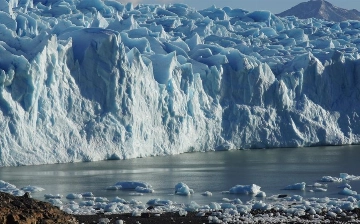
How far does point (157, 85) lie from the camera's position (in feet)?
87.8

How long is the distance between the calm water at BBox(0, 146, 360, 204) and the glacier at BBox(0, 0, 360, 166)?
2.72 feet

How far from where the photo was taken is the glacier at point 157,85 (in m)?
23.0

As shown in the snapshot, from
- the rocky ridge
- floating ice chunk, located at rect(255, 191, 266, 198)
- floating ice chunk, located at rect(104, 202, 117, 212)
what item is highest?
the rocky ridge

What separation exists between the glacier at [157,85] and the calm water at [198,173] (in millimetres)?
830

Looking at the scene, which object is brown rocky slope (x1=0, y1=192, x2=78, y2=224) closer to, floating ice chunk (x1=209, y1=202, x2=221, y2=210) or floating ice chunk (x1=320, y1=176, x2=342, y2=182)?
floating ice chunk (x1=209, y1=202, x2=221, y2=210)

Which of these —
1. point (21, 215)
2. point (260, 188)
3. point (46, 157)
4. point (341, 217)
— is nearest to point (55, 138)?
point (46, 157)

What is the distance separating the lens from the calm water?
1745 centimetres

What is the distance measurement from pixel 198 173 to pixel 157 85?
5869mm

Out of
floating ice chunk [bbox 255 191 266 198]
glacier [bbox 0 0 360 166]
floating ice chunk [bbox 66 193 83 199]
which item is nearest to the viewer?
floating ice chunk [bbox 66 193 83 199]

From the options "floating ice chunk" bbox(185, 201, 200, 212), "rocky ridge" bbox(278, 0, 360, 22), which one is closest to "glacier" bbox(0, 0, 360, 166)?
"floating ice chunk" bbox(185, 201, 200, 212)

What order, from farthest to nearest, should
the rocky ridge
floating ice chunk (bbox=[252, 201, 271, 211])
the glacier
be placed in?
the rocky ridge → the glacier → floating ice chunk (bbox=[252, 201, 271, 211])

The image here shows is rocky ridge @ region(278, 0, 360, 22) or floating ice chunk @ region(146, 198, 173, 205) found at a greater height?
rocky ridge @ region(278, 0, 360, 22)

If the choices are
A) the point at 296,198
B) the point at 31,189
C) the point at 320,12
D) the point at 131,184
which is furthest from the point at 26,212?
the point at 320,12

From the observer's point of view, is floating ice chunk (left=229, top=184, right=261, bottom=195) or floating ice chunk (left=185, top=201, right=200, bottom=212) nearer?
floating ice chunk (left=185, top=201, right=200, bottom=212)
